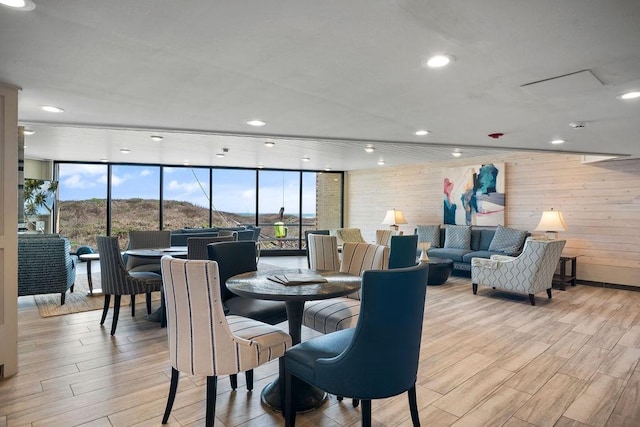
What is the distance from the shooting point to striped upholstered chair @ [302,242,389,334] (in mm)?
2594

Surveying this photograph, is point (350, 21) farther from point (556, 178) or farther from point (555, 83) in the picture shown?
point (556, 178)

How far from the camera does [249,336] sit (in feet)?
6.70

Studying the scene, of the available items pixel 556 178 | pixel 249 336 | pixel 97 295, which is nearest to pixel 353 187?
pixel 556 178

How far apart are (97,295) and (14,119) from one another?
316 cm

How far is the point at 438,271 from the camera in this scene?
5.95 metres

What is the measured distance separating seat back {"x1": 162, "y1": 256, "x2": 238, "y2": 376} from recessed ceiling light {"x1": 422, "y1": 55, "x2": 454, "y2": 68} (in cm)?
157

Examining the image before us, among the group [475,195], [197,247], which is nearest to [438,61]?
[197,247]

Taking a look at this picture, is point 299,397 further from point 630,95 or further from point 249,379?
point 630,95

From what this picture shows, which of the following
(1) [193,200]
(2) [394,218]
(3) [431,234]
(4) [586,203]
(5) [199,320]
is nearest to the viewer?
(5) [199,320]

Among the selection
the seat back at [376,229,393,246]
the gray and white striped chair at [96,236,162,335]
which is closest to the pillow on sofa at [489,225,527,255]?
the seat back at [376,229,393,246]

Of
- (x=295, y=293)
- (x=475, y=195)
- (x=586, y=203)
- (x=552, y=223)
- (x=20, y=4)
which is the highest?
(x=20, y=4)

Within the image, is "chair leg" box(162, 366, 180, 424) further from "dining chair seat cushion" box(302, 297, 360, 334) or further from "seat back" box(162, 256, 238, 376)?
"dining chair seat cushion" box(302, 297, 360, 334)

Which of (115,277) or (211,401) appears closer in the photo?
(211,401)

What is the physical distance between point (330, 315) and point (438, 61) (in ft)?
5.77
